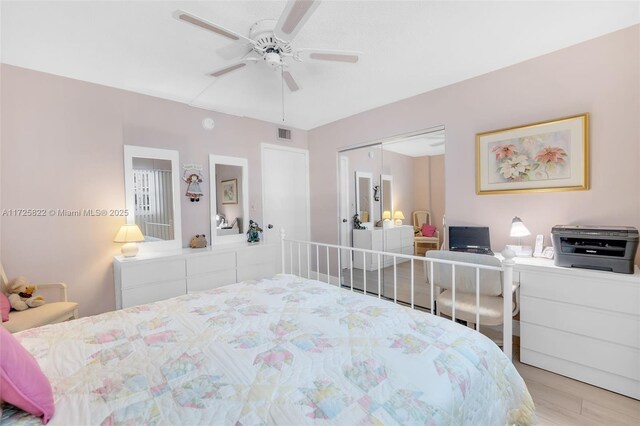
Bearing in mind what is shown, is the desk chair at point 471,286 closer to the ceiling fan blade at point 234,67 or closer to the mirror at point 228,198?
the ceiling fan blade at point 234,67

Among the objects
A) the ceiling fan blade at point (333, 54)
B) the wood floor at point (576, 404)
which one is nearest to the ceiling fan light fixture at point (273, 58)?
the ceiling fan blade at point (333, 54)

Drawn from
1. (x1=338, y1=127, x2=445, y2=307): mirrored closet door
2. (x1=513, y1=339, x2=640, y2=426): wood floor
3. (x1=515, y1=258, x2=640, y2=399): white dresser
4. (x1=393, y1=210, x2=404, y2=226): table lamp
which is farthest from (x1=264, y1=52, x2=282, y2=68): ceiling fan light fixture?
(x1=513, y1=339, x2=640, y2=426): wood floor

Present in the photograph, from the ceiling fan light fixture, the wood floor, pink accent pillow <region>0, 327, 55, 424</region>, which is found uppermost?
the ceiling fan light fixture

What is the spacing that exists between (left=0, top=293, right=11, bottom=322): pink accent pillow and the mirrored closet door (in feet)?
8.72

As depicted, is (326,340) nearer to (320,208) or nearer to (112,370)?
(112,370)

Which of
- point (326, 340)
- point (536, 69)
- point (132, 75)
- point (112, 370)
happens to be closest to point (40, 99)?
point (132, 75)

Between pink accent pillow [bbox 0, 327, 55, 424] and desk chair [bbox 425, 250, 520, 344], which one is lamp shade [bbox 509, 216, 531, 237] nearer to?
desk chair [bbox 425, 250, 520, 344]

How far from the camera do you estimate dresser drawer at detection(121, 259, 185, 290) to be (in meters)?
2.48

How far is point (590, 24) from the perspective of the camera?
1.90 metres

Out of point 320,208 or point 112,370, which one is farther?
point 320,208

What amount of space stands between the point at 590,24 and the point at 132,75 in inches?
143

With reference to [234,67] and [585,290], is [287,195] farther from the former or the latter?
[585,290]

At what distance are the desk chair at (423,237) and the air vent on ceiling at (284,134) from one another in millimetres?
2174

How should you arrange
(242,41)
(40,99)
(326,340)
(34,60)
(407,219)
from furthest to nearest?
(407,219) → (40,99) → (34,60) → (242,41) → (326,340)
